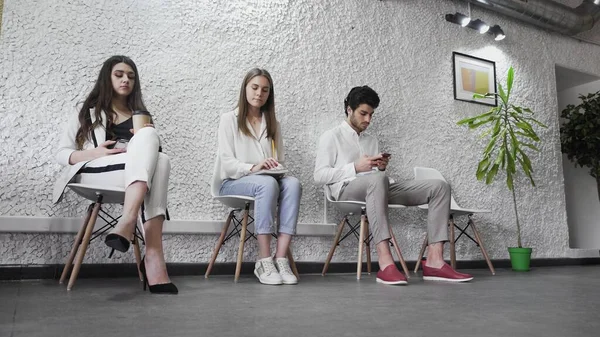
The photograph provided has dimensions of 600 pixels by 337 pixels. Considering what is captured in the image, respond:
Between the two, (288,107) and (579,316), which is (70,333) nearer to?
(579,316)

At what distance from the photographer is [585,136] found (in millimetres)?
4695

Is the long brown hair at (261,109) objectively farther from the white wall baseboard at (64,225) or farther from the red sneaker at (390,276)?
the red sneaker at (390,276)

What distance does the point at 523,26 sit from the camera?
462 centimetres

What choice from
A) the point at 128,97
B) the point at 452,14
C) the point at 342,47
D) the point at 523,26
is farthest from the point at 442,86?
the point at 128,97

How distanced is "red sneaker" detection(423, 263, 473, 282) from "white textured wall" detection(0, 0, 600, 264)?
33.4 inches

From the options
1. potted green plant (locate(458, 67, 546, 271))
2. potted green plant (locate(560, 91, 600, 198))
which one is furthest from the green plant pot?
potted green plant (locate(560, 91, 600, 198))

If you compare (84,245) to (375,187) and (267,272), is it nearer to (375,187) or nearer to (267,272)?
(267,272)

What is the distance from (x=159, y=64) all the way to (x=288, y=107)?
87 centimetres

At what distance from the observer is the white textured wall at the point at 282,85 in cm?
252

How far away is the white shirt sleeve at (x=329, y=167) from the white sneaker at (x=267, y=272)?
0.70m

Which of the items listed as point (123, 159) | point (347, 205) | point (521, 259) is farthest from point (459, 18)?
point (123, 159)

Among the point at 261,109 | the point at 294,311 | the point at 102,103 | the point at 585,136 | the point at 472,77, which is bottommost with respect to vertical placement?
the point at 294,311

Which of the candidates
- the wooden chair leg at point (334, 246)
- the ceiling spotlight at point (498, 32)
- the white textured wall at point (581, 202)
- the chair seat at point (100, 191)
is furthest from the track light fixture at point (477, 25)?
the chair seat at point (100, 191)

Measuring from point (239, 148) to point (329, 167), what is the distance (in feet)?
1.88
